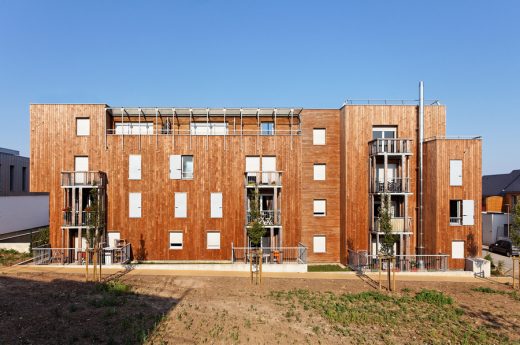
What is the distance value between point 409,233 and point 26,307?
69.4 ft

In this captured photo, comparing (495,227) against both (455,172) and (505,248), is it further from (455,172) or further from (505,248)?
(455,172)

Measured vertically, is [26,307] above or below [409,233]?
below

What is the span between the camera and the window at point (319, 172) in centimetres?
2508

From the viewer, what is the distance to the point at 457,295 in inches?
658

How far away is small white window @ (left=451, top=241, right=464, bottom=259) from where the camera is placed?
22.3 m

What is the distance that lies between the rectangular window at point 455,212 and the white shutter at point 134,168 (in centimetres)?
2180

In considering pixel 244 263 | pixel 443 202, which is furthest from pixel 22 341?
pixel 443 202

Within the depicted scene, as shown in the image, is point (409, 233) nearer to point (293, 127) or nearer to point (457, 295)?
point (457, 295)

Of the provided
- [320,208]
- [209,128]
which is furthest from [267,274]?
[209,128]

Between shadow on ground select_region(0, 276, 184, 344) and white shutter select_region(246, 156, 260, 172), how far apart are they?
10530mm

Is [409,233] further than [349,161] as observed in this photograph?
No

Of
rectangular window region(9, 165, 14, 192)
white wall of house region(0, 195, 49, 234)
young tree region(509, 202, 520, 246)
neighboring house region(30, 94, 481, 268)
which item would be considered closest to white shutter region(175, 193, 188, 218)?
neighboring house region(30, 94, 481, 268)

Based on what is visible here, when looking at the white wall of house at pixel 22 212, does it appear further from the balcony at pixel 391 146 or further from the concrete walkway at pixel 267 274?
the balcony at pixel 391 146

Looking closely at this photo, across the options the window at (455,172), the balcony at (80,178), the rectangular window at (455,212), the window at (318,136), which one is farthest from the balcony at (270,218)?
the window at (455,172)
